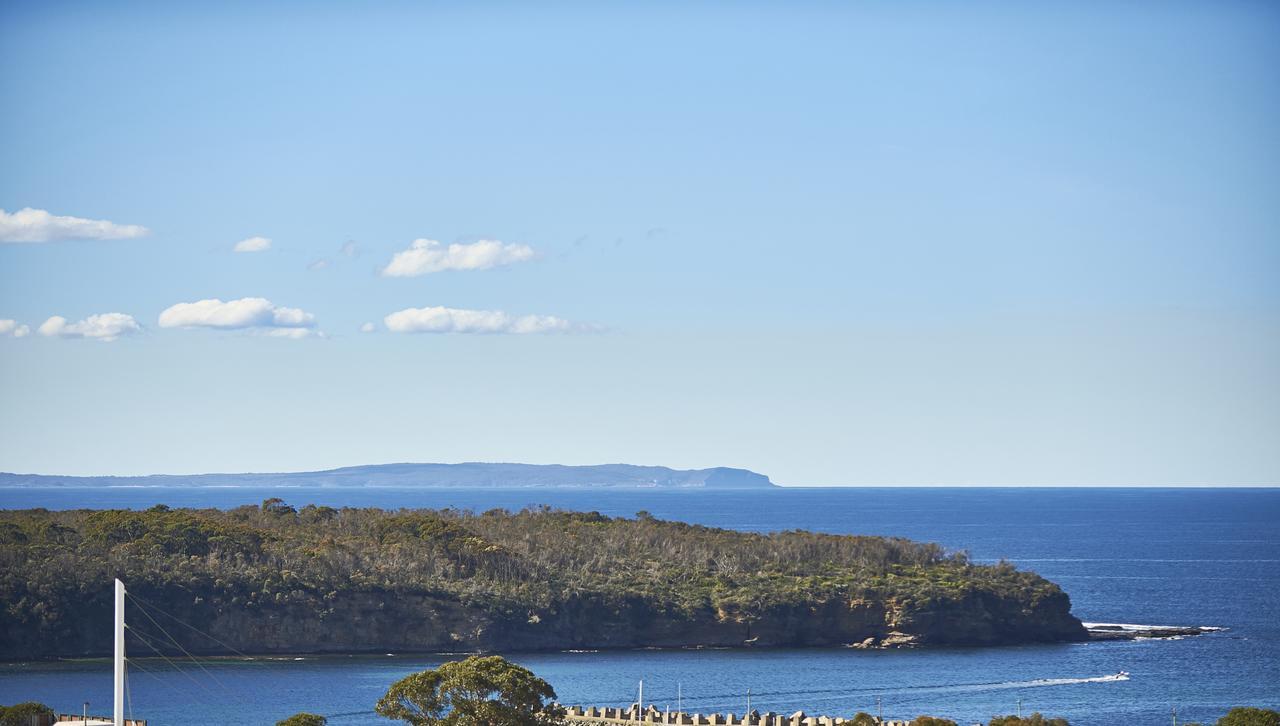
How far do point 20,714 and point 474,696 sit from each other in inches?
520

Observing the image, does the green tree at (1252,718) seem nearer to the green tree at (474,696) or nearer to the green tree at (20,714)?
the green tree at (474,696)

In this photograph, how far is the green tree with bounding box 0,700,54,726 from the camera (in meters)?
50.3

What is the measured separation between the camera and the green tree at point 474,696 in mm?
49312

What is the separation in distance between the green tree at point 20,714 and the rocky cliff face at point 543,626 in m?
47.9

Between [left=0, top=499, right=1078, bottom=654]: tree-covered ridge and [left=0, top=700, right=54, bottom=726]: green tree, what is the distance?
1915 inches

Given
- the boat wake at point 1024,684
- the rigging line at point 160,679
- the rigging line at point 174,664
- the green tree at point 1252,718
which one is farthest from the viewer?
the boat wake at point 1024,684

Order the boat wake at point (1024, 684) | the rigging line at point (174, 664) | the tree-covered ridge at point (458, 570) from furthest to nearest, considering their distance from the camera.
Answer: the tree-covered ridge at point (458, 570) → the boat wake at point (1024, 684) → the rigging line at point (174, 664)

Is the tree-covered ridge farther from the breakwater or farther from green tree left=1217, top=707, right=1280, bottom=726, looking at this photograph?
green tree left=1217, top=707, right=1280, bottom=726

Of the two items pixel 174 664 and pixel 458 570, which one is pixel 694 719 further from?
pixel 458 570

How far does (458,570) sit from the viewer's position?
114 meters

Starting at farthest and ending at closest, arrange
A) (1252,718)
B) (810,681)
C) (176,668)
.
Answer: (176,668), (810,681), (1252,718)

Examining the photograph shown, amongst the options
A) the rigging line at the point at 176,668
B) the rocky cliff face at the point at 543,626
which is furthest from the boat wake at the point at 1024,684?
the rigging line at the point at 176,668

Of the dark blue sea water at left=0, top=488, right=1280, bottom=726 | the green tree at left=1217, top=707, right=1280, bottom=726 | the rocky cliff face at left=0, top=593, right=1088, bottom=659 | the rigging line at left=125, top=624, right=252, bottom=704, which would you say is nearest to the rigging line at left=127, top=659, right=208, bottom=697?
the dark blue sea water at left=0, top=488, right=1280, bottom=726

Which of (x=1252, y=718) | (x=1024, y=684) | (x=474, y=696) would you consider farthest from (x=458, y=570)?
(x=1252, y=718)
